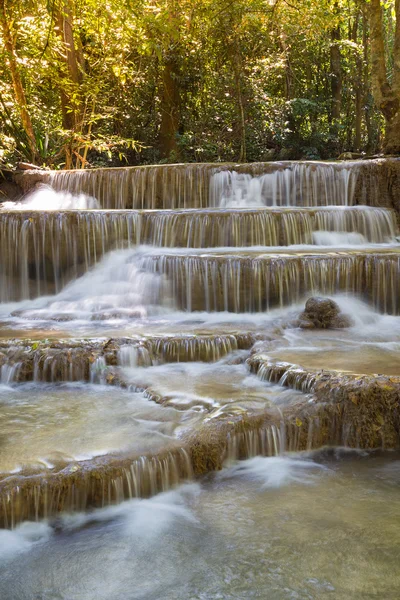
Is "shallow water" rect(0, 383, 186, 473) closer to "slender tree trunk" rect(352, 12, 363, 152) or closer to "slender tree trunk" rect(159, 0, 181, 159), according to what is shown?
"slender tree trunk" rect(159, 0, 181, 159)

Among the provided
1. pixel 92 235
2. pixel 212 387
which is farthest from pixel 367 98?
pixel 212 387

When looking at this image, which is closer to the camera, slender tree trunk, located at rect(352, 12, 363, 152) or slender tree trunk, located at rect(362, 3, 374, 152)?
slender tree trunk, located at rect(352, 12, 363, 152)

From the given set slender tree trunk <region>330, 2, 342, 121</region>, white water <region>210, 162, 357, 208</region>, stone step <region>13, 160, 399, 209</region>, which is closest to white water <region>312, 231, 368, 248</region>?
stone step <region>13, 160, 399, 209</region>

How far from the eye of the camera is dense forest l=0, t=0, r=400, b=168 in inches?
593

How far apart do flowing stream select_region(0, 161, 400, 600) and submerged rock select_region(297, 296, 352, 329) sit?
0.41 feet

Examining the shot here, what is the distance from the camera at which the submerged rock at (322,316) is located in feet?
25.1

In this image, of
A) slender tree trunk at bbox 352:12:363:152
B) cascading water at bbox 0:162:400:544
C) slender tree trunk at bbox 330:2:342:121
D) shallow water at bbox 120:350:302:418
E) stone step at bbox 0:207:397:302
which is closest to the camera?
cascading water at bbox 0:162:400:544

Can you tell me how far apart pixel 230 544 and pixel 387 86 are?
1156 cm

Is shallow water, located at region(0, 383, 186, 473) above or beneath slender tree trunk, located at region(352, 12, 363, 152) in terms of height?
beneath

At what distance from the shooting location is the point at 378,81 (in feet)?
43.0

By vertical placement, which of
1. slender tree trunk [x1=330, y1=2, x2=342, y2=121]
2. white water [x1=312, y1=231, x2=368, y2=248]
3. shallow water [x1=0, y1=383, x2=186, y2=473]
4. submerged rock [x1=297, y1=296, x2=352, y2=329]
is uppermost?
slender tree trunk [x1=330, y1=2, x2=342, y2=121]

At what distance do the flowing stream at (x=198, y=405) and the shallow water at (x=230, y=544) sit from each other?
1 cm

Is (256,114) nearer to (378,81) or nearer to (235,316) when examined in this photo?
(378,81)

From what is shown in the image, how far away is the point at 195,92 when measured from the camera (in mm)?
17891
